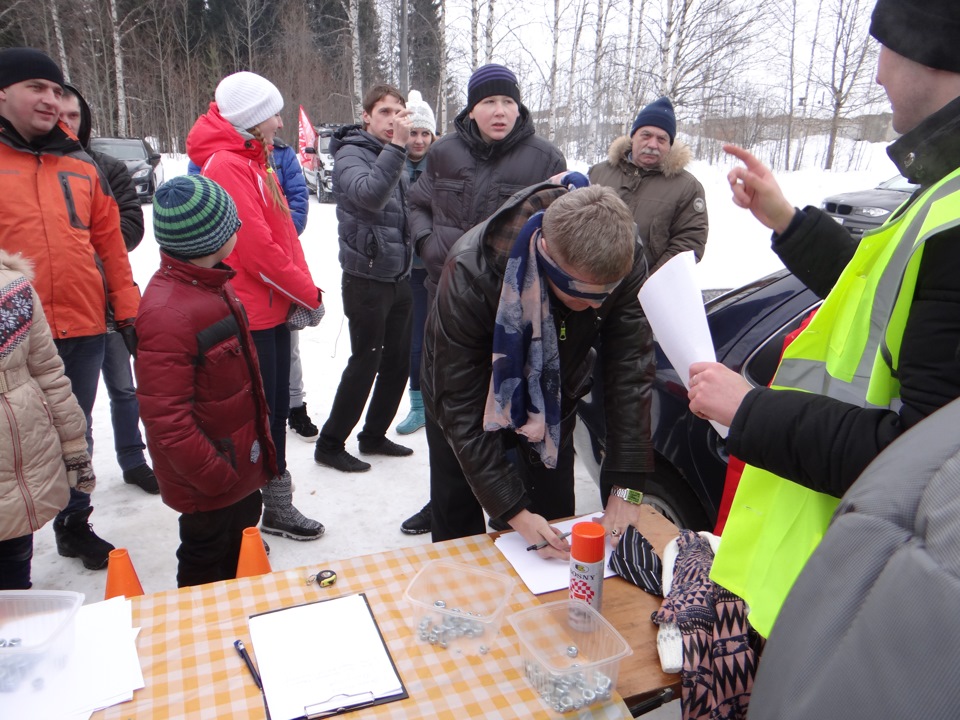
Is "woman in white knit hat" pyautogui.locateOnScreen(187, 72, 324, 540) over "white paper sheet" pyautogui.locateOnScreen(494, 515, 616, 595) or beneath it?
over

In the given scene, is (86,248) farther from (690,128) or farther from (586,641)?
(690,128)

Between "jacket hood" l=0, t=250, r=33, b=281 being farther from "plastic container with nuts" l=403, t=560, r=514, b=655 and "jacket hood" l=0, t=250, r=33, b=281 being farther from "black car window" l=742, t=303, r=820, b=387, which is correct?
"black car window" l=742, t=303, r=820, b=387

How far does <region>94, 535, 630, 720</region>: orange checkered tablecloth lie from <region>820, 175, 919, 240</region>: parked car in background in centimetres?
800

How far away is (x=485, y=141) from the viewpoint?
3.52 m

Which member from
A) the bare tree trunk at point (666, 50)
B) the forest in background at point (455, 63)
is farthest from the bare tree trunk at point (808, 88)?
the bare tree trunk at point (666, 50)

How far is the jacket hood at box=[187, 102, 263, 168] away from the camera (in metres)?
2.92

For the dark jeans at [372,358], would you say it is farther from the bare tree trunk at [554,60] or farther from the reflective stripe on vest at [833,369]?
the bare tree trunk at [554,60]

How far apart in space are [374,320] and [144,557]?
1.64 meters

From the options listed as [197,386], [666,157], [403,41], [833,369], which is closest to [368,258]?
[197,386]

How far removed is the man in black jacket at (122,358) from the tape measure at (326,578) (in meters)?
2.20

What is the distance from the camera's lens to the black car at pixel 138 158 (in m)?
13.8

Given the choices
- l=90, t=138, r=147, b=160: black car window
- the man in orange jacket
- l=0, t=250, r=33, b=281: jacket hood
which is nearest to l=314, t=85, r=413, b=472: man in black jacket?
the man in orange jacket

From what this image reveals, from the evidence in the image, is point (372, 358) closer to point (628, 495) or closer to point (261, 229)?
point (261, 229)

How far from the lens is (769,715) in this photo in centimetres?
69
